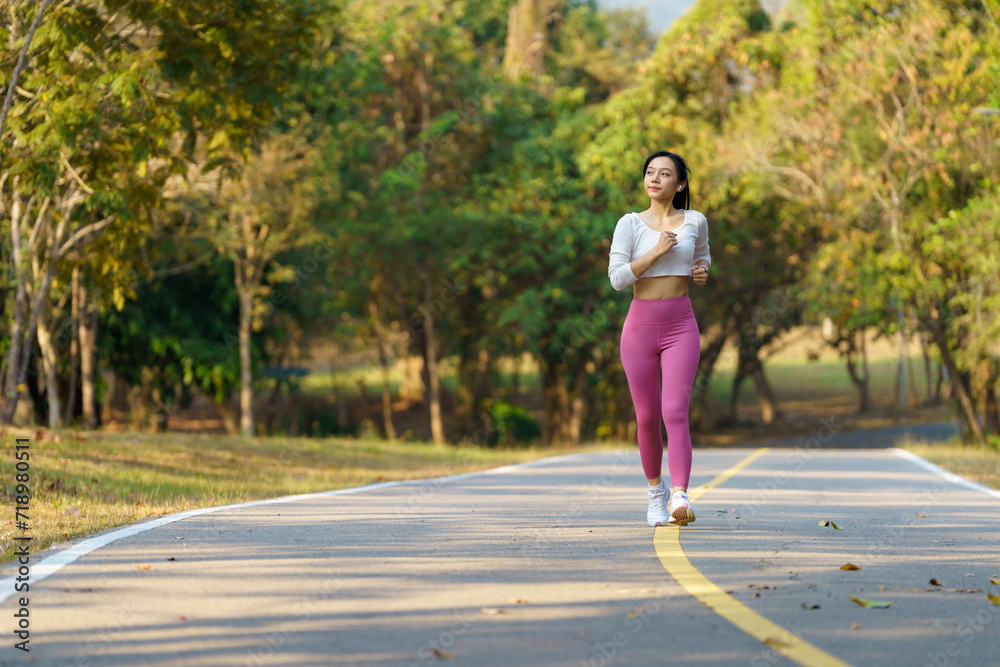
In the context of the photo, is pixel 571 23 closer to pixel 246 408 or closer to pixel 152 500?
pixel 246 408

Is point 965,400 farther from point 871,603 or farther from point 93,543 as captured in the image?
point 93,543

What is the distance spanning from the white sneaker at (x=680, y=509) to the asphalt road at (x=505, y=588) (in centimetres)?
9

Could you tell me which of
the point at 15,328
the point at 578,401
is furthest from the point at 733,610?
the point at 578,401

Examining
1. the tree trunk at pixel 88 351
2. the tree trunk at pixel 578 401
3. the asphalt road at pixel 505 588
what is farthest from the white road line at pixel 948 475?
the tree trunk at pixel 88 351

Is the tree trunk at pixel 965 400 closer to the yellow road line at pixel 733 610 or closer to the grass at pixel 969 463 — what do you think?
the grass at pixel 969 463

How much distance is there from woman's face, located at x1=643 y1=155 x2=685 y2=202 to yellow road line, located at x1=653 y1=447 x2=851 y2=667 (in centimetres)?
211

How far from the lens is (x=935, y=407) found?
53688 mm

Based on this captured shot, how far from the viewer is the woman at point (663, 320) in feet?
24.9

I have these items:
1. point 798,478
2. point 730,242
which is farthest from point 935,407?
point 798,478

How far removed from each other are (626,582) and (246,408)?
23.4 metres

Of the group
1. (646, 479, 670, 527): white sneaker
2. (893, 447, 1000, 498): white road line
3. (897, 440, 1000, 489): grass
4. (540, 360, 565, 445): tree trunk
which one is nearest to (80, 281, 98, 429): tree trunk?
(540, 360, 565, 445): tree trunk

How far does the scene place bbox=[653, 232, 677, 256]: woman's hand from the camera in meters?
7.39

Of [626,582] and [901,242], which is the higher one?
[901,242]

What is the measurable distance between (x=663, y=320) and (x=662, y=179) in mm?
892
